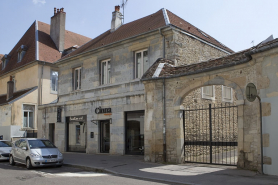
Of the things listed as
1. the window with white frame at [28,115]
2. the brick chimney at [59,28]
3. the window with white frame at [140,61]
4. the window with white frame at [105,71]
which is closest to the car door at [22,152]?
the window with white frame at [105,71]

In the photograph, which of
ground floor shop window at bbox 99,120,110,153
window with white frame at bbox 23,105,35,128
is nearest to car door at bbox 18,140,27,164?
ground floor shop window at bbox 99,120,110,153

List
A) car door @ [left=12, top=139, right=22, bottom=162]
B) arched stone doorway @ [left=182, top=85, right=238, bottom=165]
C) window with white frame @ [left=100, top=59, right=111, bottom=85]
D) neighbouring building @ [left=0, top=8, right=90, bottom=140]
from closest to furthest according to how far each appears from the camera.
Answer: arched stone doorway @ [left=182, top=85, right=238, bottom=165]
car door @ [left=12, top=139, right=22, bottom=162]
window with white frame @ [left=100, top=59, right=111, bottom=85]
neighbouring building @ [left=0, top=8, right=90, bottom=140]

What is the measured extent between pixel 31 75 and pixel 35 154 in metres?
16.2

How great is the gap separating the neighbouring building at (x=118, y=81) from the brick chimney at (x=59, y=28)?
9021 mm

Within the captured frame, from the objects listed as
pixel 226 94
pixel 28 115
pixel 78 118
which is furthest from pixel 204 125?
pixel 28 115

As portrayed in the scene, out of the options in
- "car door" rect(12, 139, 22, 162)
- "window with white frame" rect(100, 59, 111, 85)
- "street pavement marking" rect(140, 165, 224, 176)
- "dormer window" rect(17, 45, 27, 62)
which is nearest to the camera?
"street pavement marking" rect(140, 165, 224, 176)

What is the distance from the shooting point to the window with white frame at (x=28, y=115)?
26359 millimetres

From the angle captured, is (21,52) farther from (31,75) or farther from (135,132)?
(135,132)

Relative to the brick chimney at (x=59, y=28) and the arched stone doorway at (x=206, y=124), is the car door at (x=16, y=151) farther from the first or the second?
the brick chimney at (x=59, y=28)

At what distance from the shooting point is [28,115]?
2653cm

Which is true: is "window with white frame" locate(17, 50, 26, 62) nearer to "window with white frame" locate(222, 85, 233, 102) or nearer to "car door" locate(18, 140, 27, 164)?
"car door" locate(18, 140, 27, 164)

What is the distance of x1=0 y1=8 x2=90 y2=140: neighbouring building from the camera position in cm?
2569

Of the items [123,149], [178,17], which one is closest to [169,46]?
[178,17]

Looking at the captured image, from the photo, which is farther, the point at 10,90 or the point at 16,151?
the point at 10,90
